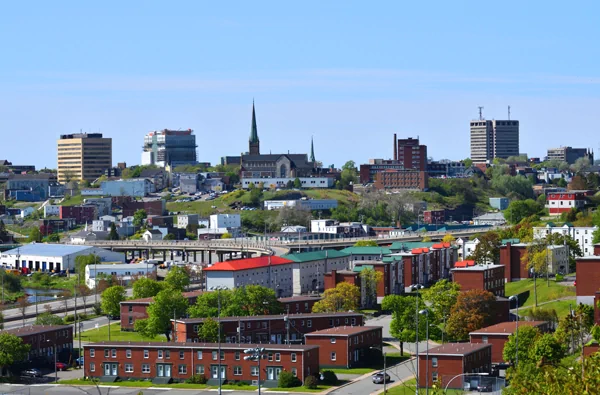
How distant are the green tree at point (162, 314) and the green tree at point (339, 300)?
8.71 metres

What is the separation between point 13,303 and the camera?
101 meters

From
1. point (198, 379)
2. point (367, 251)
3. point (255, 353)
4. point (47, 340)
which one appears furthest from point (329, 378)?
point (367, 251)

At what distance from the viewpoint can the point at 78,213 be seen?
18488cm

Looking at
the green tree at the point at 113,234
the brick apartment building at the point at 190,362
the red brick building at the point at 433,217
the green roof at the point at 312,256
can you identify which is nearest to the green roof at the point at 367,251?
the green roof at the point at 312,256

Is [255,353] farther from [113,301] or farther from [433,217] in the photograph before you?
[433,217]

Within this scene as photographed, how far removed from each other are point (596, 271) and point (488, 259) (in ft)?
76.4

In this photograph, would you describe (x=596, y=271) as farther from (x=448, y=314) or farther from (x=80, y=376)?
(x=80, y=376)

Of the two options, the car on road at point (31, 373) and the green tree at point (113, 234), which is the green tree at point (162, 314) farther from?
the green tree at point (113, 234)

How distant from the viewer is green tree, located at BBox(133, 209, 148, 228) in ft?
562

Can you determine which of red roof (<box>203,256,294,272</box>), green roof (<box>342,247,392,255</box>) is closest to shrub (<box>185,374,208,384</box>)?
red roof (<box>203,256,294,272</box>)

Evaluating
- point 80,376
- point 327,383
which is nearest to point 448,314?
point 327,383

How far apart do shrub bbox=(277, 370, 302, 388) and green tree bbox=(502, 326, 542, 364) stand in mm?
9291

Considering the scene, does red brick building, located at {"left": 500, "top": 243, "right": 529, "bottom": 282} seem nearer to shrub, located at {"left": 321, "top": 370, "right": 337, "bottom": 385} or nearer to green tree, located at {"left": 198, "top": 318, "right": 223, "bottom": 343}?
green tree, located at {"left": 198, "top": 318, "right": 223, "bottom": 343}

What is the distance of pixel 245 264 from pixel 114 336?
20.9m
